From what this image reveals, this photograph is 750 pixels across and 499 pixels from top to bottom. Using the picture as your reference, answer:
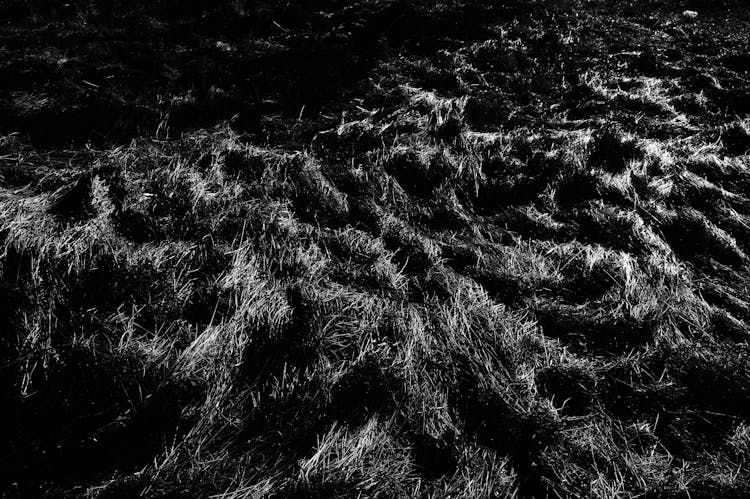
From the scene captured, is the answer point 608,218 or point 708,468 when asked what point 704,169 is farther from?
point 708,468

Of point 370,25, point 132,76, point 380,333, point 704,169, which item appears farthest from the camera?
point 370,25

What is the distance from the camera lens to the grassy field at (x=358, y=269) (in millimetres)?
1475

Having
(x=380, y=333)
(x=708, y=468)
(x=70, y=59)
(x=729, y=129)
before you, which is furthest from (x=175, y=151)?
(x=729, y=129)

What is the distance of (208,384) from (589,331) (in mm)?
1556

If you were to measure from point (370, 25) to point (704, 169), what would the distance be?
2.80 meters

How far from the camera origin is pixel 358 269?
2041 millimetres

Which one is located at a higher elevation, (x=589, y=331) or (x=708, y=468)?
(x=589, y=331)

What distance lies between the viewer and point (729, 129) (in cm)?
303

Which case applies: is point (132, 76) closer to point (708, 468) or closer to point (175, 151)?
Result: point (175, 151)

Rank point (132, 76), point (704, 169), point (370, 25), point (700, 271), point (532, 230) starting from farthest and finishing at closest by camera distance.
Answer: point (370, 25) → point (132, 76) → point (704, 169) → point (532, 230) → point (700, 271)

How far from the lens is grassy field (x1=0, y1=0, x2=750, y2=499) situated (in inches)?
58.1

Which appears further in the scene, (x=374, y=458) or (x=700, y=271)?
(x=700, y=271)

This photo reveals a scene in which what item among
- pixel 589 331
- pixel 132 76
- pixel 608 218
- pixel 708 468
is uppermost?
pixel 132 76

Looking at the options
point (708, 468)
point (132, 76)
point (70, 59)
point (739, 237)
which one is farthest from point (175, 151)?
point (739, 237)
